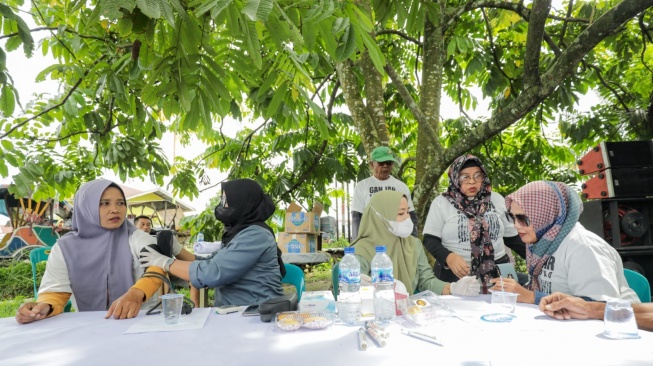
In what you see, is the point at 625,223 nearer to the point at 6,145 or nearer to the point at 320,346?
the point at 320,346

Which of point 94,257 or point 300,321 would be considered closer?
point 300,321

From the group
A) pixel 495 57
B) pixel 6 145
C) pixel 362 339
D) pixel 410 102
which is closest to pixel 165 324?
pixel 362 339

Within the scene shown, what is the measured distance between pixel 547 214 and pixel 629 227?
2.49 metres

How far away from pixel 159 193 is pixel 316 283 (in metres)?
7.15

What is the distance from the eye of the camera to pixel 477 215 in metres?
2.77

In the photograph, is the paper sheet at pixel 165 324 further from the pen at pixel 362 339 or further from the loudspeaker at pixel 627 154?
the loudspeaker at pixel 627 154

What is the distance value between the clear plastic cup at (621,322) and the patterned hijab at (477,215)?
49.7 inches

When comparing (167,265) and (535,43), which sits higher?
(535,43)

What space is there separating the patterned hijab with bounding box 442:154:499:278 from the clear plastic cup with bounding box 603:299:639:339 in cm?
126

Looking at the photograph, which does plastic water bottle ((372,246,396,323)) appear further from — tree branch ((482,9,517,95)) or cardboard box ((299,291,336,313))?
tree branch ((482,9,517,95))

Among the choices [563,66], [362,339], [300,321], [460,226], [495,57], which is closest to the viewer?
[362,339]

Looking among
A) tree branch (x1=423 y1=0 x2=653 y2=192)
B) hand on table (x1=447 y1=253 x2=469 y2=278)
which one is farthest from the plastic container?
tree branch (x1=423 y1=0 x2=653 y2=192)

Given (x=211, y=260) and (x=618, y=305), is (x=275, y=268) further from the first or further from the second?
(x=618, y=305)

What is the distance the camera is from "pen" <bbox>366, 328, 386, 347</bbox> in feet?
4.12
